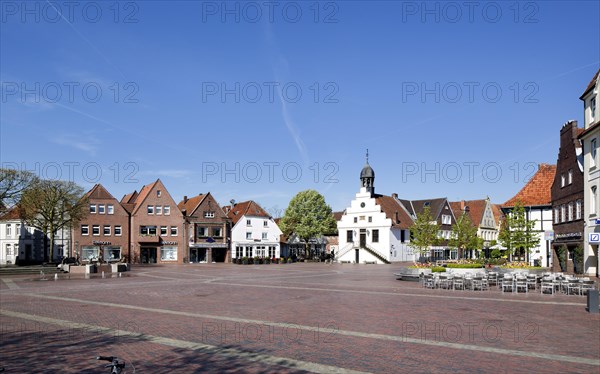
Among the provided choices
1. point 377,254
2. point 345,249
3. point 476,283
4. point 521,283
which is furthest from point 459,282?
point 345,249

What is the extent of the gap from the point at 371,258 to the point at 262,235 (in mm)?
16486

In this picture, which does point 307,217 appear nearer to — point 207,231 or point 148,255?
point 207,231

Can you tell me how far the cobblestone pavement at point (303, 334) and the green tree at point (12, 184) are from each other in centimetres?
3420

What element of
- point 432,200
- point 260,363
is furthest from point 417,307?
point 432,200

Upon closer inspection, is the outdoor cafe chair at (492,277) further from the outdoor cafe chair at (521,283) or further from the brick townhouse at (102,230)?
the brick townhouse at (102,230)

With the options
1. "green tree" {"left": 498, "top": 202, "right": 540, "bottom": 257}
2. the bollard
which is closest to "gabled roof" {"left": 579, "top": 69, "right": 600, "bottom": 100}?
"green tree" {"left": 498, "top": 202, "right": 540, "bottom": 257}

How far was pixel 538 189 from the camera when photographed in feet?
167

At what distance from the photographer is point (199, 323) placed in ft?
51.4

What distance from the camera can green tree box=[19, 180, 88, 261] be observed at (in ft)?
180

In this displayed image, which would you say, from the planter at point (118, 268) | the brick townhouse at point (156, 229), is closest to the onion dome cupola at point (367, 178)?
the brick townhouse at point (156, 229)

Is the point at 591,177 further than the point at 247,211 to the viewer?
No

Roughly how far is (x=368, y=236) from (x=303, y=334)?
205 ft

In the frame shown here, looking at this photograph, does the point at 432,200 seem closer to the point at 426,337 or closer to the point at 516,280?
the point at 516,280

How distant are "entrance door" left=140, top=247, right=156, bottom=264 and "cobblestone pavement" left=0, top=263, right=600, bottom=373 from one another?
46115mm
